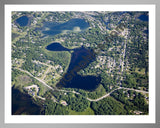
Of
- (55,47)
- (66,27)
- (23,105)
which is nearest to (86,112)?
(23,105)

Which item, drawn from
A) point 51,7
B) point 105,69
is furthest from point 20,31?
point 105,69

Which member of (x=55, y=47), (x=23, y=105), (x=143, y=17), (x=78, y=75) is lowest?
(x=23, y=105)

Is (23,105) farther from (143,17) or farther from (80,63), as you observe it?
(143,17)

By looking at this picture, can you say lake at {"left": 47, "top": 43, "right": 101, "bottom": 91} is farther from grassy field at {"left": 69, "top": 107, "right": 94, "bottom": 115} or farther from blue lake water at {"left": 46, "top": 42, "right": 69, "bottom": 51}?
grassy field at {"left": 69, "top": 107, "right": 94, "bottom": 115}

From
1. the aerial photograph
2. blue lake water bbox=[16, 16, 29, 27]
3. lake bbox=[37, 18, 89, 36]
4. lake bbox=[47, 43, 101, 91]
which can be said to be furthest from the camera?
lake bbox=[37, 18, 89, 36]

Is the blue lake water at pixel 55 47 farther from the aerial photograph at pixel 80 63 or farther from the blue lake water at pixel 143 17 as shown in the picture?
the blue lake water at pixel 143 17

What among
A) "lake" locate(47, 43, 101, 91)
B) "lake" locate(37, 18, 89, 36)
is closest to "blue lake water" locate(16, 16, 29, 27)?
"lake" locate(37, 18, 89, 36)

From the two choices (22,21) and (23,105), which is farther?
(22,21)
